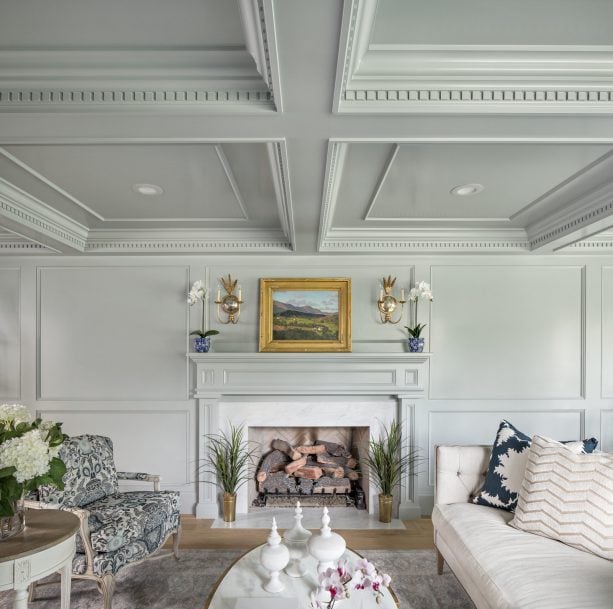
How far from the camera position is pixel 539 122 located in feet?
5.46

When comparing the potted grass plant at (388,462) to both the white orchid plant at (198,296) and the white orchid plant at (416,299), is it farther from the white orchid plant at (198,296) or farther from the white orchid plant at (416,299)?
the white orchid plant at (198,296)

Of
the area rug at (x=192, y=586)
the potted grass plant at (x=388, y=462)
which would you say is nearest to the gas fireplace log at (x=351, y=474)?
the potted grass plant at (x=388, y=462)

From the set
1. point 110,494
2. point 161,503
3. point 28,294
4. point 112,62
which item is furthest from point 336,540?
point 28,294

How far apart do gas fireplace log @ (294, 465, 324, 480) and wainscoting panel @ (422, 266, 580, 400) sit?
1.25 metres

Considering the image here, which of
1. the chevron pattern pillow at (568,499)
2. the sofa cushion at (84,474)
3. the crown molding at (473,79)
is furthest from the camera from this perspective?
the sofa cushion at (84,474)

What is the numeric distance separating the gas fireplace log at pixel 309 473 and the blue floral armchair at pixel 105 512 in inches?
52.9

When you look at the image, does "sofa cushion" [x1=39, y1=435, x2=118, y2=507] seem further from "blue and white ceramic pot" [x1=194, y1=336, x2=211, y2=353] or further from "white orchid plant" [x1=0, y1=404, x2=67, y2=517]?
"blue and white ceramic pot" [x1=194, y1=336, x2=211, y2=353]

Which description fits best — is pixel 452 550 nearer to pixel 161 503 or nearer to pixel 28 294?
pixel 161 503

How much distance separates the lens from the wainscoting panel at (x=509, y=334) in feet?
12.7

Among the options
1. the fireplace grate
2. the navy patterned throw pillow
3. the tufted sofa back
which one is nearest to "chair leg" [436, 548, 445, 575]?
the tufted sofa back

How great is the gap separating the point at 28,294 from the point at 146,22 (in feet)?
11.0

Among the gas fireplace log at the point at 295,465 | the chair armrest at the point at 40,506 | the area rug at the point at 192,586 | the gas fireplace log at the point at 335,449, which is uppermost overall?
the chair armrest at the point at 40,506

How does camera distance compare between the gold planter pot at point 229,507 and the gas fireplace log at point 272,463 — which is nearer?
the gold planter pot at point 229,507

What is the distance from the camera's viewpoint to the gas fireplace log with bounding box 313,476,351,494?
401cm
